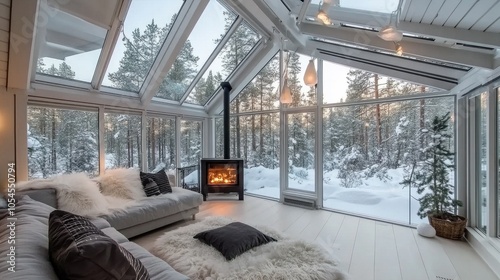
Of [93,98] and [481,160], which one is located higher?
[93,98]

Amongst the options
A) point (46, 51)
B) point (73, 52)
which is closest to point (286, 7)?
point (73, 52)

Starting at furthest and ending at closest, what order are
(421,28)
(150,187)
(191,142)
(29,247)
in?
(191,142), (150,187), (421,28), (29,247)

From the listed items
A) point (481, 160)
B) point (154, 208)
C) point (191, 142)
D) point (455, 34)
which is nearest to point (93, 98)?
point (154, 208)

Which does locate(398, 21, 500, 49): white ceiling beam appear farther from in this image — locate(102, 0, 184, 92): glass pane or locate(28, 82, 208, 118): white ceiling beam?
locate(28, 82, 208, 118): white ceiling beam

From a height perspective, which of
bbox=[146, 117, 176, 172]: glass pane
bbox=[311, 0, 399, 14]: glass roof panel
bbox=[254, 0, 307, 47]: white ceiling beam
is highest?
bbox=[254, 0, 307, 47]: white ceiling beam

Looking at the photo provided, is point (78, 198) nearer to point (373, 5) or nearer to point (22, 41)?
point (22, 41)

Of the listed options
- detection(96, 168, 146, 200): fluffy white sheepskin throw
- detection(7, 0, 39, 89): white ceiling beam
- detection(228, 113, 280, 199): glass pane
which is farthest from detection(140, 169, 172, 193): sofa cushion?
detection(228, 113, 280, 199): glass pane

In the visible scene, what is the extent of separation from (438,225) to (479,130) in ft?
4.49

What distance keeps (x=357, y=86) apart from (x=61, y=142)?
4.86 m

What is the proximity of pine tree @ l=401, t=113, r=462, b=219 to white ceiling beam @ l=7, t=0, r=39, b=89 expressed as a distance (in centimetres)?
486

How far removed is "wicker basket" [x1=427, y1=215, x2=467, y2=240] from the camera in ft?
9.70

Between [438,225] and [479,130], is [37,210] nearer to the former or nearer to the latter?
[438,225]

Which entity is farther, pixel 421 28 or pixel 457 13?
pixel 421 28

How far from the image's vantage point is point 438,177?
3.19 metres
